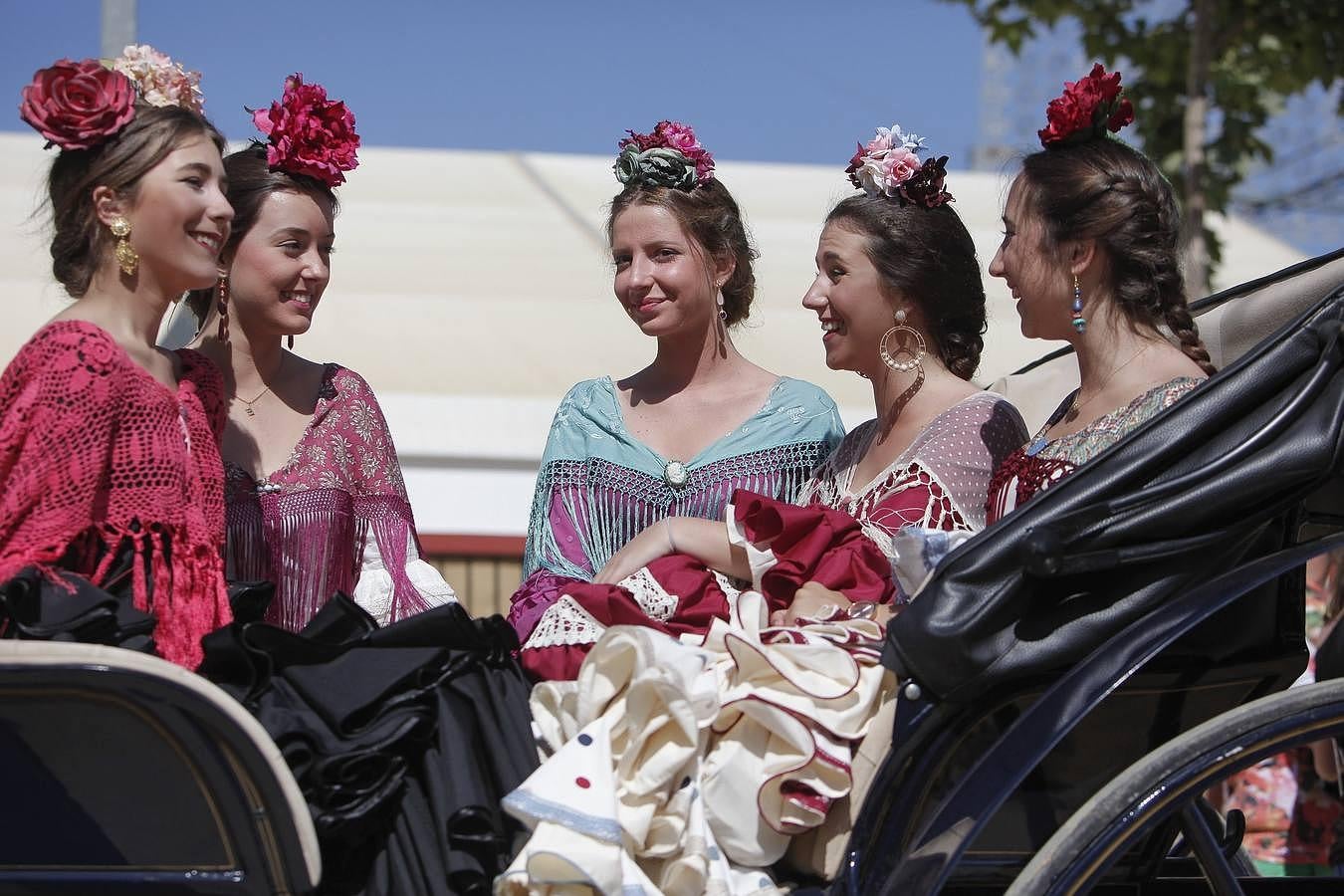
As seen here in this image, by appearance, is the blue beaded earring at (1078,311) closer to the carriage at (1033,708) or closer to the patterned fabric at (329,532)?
the carriage at (1033,708)

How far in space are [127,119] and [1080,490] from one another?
5.32 ft

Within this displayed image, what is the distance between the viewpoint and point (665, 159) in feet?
10.1

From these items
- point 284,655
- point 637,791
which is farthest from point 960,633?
point 284,655

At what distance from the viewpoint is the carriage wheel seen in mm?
1835

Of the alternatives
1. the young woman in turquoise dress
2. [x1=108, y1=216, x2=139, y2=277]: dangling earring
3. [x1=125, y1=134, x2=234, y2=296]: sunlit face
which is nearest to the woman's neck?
the young woman in turquoise dress

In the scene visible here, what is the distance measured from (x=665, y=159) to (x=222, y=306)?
0.98 meters

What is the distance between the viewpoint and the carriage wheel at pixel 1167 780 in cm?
183

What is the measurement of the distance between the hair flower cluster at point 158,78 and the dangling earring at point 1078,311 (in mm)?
1615

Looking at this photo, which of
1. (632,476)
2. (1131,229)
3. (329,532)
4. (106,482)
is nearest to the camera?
(106,482)

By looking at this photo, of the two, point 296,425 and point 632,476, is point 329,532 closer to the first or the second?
point 296,425

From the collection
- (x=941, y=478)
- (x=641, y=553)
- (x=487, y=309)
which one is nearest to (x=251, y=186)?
(x=641, y=553)

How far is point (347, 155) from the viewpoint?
9.45 ft

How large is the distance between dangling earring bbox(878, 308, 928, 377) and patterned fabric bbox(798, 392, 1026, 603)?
0.15 m

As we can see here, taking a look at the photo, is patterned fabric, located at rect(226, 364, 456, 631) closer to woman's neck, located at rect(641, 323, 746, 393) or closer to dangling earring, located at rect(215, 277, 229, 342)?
dangling earring, located at rect(215, 277, 229, 342)
